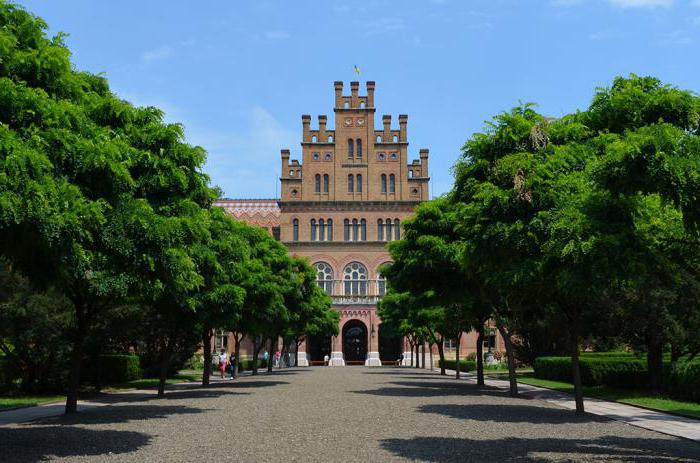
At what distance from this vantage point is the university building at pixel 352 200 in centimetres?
7325

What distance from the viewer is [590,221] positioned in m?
10.7

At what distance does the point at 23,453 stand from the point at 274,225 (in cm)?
7186

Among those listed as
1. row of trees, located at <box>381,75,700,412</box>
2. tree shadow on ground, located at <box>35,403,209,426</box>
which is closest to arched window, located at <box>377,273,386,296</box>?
row of trees, located at <box>381,75,700,412</box>

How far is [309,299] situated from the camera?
49562mm

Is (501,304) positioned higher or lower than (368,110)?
lower

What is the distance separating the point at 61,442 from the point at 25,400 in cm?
1187

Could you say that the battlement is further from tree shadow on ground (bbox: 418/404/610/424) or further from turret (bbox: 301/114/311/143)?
tree shadow on ground (bbox: 418/404/610/424)

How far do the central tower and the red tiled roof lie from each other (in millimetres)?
10644

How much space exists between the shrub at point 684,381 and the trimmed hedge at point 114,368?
22179 mm

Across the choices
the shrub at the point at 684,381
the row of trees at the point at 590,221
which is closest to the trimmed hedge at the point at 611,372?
the row of trees at the point at 590,221

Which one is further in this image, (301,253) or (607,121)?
(301,253)

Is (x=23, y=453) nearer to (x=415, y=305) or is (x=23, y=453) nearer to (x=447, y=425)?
(x=447, y=425)

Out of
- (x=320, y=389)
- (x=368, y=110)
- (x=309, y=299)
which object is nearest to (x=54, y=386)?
(x=320, y=389)

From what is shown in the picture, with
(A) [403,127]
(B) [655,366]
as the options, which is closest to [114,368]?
(B) [655,366]
